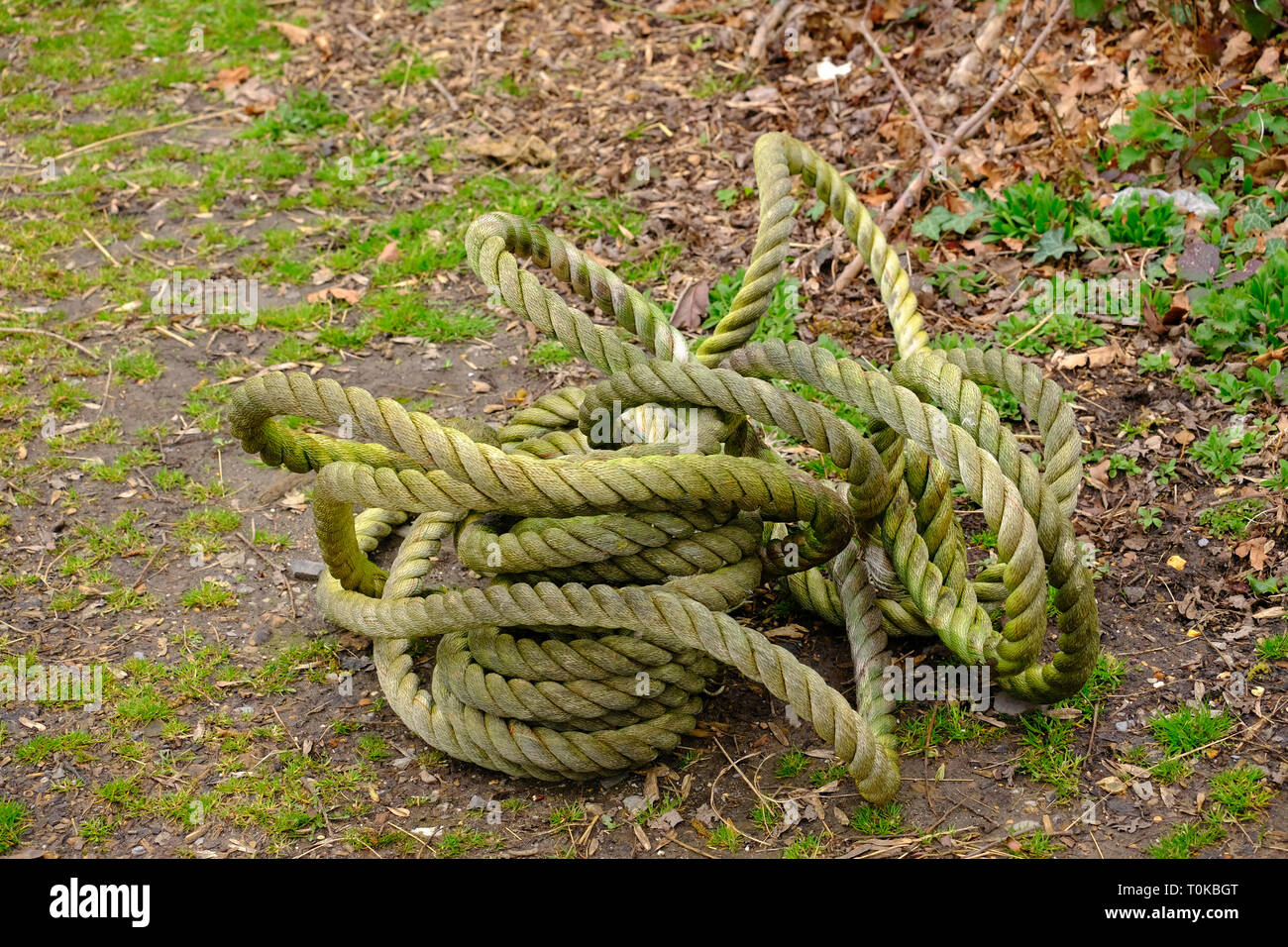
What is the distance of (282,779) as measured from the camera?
3.04m

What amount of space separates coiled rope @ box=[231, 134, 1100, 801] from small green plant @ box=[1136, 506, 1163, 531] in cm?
63

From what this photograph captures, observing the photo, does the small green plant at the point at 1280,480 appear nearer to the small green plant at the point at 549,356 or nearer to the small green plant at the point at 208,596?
the small green plant at the point at 549,356

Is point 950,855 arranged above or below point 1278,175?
below

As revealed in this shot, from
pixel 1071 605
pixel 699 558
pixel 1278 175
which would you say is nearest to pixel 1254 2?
pixel 1278 175

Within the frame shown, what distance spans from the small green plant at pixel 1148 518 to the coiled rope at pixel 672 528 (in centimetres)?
63

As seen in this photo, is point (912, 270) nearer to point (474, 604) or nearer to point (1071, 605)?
point (1071, 605)

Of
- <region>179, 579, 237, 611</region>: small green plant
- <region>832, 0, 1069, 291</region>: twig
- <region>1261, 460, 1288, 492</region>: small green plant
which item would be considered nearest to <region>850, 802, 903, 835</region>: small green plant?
<region>1261, 460, 1288, 492</region>: small green plant

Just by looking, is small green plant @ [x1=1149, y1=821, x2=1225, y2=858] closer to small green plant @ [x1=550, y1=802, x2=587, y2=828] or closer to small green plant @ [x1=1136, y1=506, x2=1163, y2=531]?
small green plant @ [x1=1136, y1=506, x2=1163, y2=531]

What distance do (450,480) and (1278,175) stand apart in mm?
3546

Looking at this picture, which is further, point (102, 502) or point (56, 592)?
point (102, 502)

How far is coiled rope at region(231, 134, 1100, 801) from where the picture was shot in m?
2.81

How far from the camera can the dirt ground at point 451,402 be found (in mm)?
2916

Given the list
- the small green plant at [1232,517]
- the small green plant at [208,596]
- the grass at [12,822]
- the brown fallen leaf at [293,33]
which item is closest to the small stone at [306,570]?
the small green plant at [208,596]

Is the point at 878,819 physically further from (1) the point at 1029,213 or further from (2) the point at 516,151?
(2) the point at 516,151
